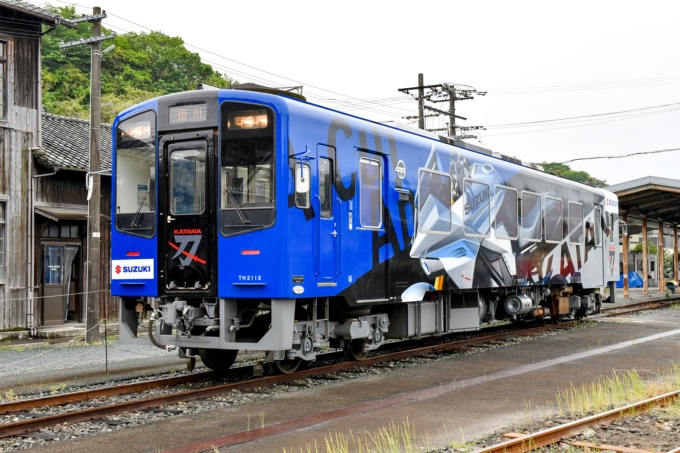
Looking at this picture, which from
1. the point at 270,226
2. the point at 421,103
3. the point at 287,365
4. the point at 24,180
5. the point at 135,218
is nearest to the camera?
the point at 270,226

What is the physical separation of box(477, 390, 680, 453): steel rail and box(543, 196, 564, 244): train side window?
8.64 meters

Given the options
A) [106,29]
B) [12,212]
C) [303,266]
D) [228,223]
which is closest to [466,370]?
[303,266]

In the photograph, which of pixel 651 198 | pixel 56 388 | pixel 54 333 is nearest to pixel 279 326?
pixel 56 388

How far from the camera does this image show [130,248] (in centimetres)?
1014

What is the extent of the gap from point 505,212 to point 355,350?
494cm

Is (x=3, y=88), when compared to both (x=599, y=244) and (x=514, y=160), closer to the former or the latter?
(x=514, y=160)

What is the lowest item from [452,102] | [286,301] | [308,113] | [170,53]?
[286,301]

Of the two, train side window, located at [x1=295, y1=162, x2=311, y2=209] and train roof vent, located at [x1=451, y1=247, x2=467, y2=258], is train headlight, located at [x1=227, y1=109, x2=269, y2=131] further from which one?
train roof vent, located at [x1=451, y1=247, x2=467, y2=258]

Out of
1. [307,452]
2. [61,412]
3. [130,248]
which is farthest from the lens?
[130,248]

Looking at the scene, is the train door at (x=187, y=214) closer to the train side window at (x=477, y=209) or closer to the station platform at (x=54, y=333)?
the train side window at (x=477, y=209)

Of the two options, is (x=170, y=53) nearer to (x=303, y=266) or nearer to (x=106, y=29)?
(x=106, y=29)

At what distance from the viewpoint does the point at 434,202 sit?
12.5 meters

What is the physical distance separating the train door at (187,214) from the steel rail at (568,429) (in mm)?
4402

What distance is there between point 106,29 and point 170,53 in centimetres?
429
